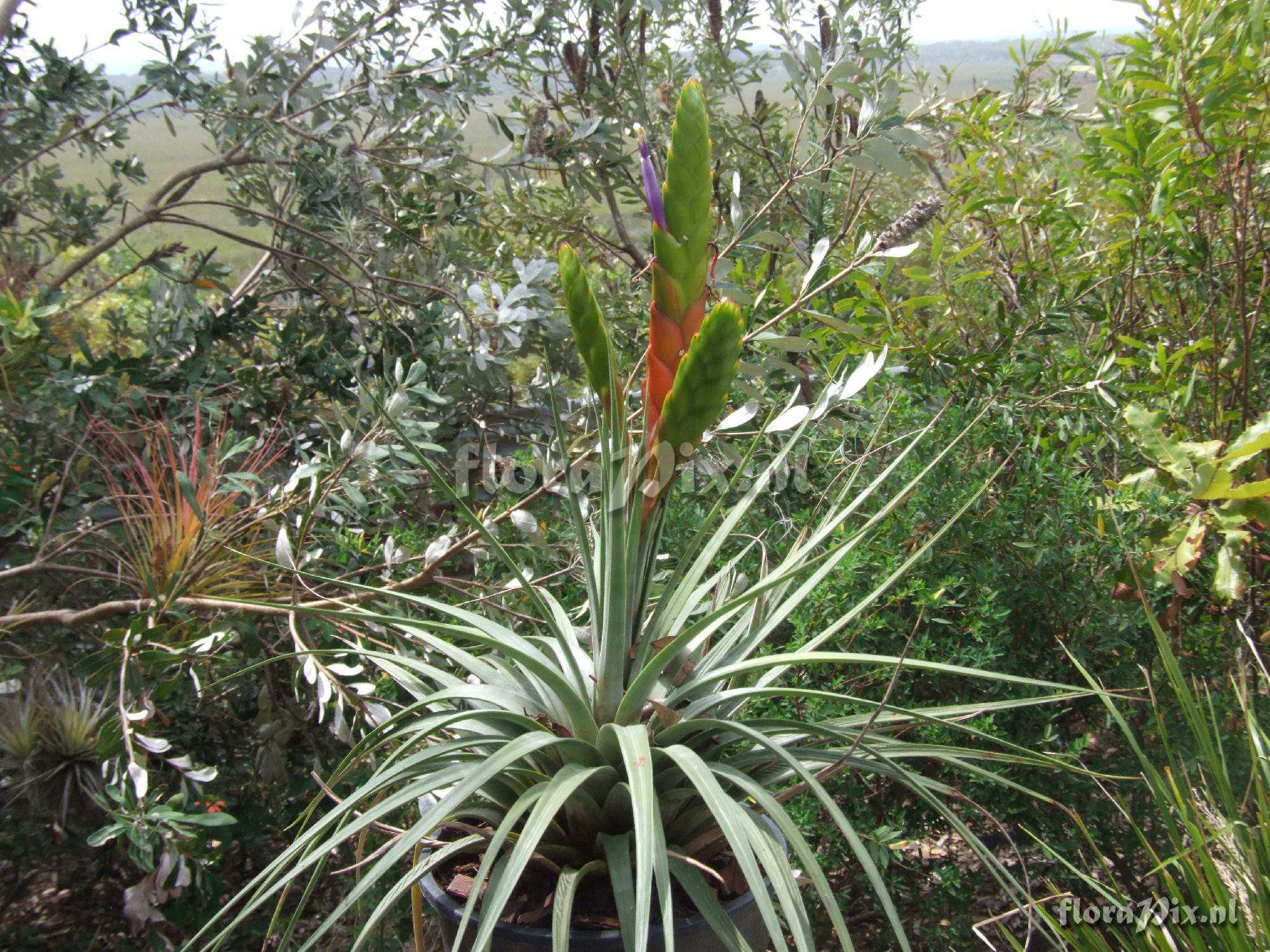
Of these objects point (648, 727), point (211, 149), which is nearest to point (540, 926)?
point (648, 727)

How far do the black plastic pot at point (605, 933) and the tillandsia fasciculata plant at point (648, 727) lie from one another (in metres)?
0.02

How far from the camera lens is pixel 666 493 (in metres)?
1.37

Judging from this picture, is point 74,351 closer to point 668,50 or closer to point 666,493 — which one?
point 666,493

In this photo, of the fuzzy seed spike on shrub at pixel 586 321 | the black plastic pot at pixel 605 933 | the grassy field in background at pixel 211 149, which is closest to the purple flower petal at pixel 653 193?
the fuzzy seed spike on shrub at pixel 586 321

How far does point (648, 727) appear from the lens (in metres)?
1.38

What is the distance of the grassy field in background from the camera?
3.07 m

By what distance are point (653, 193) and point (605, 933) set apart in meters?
0.96

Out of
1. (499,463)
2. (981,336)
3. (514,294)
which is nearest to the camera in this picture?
(499,463)

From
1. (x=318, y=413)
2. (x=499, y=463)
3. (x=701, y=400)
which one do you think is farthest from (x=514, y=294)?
(x=701, y=400)

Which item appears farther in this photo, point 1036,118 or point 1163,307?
point 1036,118

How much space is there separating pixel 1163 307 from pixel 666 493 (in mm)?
1860

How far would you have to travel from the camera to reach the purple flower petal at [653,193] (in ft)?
3.79

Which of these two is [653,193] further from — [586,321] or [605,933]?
[605,933]

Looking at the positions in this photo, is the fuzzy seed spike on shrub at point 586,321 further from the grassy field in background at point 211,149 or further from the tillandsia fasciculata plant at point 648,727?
the grassy field in background at point 211,149
